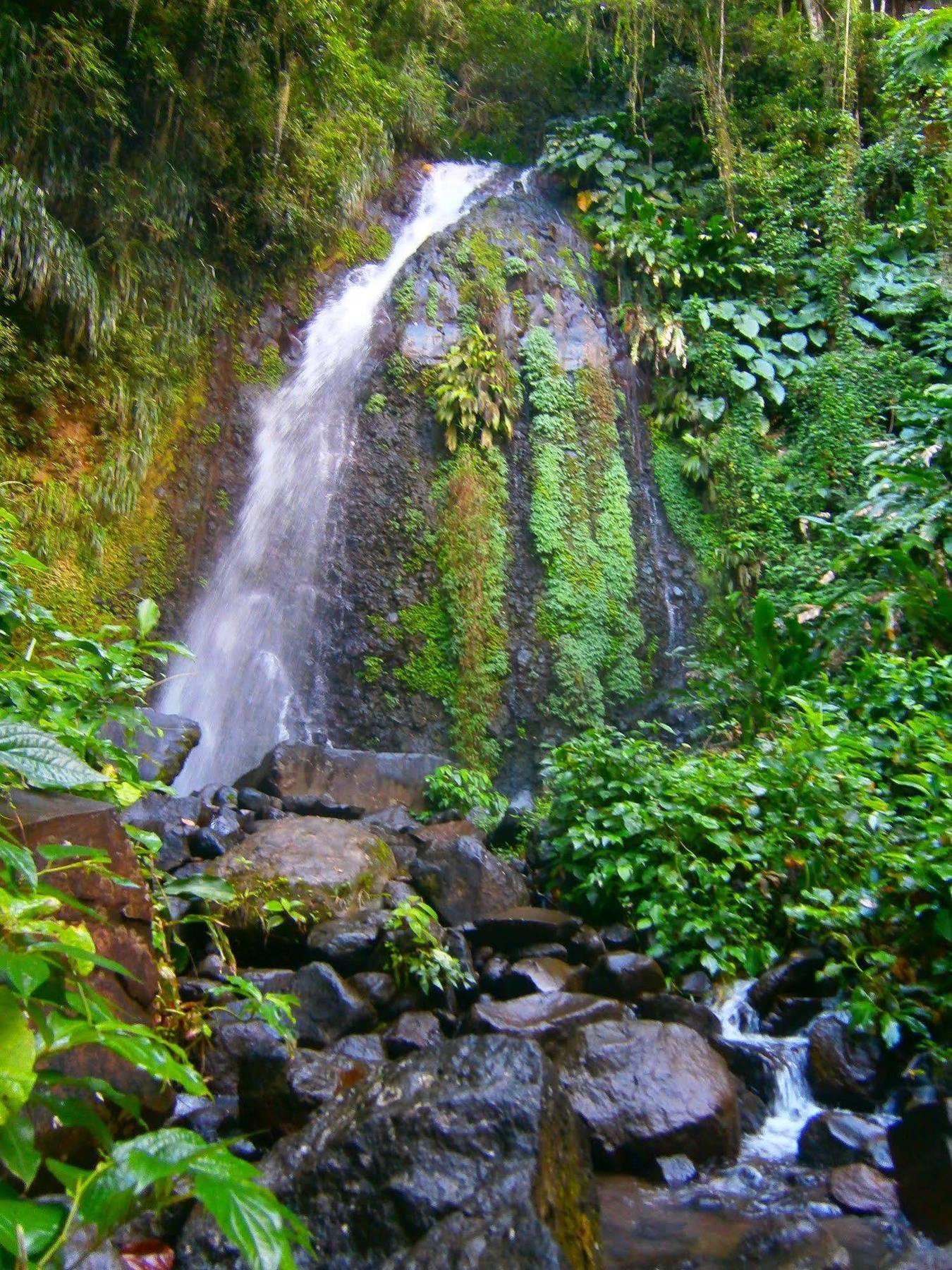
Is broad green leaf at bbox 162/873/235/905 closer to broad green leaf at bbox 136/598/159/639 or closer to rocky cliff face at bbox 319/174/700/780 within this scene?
broad green leaf at bbox 136/598/159/639

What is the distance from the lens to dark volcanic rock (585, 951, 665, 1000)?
455 cm

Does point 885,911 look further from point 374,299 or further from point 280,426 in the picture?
point 374,299

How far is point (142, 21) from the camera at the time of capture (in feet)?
26.7

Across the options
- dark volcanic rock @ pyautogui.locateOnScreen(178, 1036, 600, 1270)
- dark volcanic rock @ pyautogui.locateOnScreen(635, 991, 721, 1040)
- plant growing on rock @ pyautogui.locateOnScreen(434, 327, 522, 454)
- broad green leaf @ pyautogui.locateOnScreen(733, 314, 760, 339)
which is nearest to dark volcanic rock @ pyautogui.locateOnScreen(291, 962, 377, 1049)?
dark volcanic rock @ pyautogui.locateOnScreen(178, 1036, 600, 1270)

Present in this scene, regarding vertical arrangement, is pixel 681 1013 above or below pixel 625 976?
below

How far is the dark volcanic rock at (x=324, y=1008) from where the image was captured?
12.2 ft

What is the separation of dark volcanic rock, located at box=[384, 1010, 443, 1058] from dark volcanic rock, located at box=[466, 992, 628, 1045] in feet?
0.56

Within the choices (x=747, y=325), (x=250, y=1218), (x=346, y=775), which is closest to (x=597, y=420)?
(x=747, y=325)

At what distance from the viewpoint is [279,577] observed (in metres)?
8.84

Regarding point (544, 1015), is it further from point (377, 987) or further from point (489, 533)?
point (489, 533)

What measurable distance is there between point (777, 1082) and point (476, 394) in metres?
7.60

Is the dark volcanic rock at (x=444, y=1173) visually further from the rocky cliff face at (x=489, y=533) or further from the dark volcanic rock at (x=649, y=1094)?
the rocky cliff face at (x=489, y=533)

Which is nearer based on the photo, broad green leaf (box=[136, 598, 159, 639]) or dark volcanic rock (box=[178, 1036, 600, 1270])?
dark volcanic rock (box=[178, 1036, 600, 1270])

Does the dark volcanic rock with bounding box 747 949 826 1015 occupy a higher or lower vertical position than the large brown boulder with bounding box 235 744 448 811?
lower
